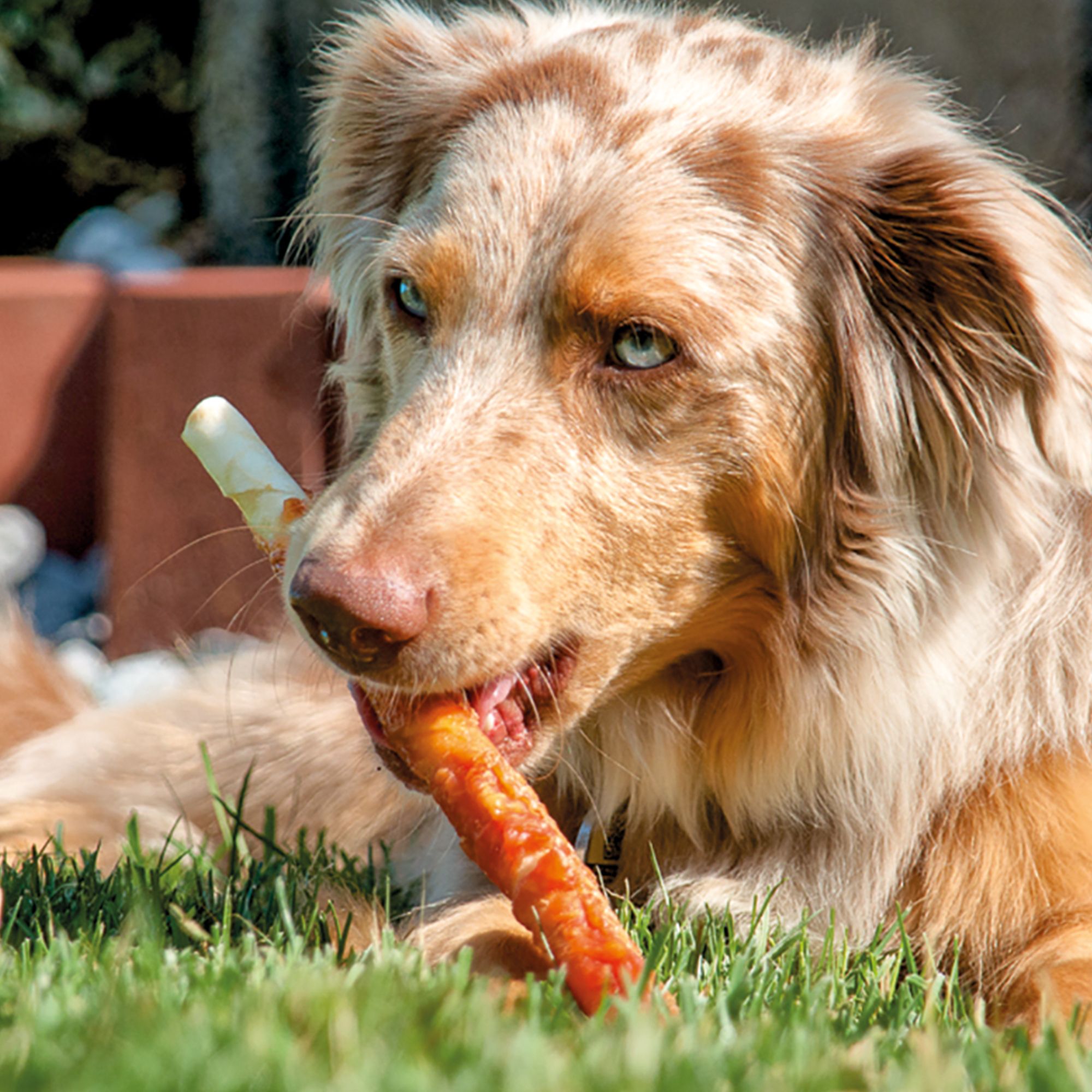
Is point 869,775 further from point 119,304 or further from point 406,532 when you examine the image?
point 119,304

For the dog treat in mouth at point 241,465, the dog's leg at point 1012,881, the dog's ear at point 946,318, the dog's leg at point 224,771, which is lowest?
the dog's leg at point 224,771

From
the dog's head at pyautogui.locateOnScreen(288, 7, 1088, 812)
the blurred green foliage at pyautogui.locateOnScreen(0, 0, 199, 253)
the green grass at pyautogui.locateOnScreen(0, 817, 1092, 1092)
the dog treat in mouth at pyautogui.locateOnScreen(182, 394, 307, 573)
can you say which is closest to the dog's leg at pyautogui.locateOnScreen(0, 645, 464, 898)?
the dog treat in mouth at pyautogui.locateOnScreen(182, 394, 307, 573)

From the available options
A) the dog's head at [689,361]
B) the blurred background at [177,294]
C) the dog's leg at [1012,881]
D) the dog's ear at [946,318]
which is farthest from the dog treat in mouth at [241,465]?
the dog's leg at [1012,881]

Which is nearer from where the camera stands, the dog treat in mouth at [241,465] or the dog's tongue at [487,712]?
the dog's tongue at [487,712]

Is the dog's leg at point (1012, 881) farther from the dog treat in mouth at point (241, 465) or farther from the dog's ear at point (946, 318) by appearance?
the dog treat in mouth at point (241, 465)

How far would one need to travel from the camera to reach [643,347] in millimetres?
2332

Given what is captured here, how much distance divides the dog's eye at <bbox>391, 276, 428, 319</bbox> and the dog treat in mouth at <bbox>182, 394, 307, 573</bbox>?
37cm

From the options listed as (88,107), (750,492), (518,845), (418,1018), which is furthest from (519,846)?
(88,107)

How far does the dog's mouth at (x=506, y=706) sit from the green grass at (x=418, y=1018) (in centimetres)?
28

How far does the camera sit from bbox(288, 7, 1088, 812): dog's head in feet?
7.41

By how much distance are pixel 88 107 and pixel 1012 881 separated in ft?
22.0

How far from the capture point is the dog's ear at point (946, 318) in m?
2.35

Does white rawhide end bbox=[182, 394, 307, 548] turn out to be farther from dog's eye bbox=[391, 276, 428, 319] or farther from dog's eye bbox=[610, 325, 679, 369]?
dog's eye bbox=[610, 325, 679, 369]

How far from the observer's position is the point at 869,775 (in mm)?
2521
